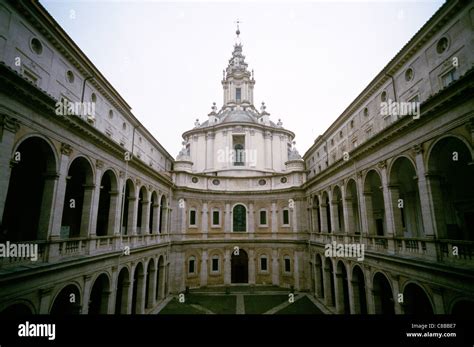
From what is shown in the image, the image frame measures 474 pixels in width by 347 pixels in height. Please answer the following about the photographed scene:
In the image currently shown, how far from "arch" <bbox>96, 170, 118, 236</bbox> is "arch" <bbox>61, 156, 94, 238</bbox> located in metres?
0.94

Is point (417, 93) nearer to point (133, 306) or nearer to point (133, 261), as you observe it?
point (133, 261)

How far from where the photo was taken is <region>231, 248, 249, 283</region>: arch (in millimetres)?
32844

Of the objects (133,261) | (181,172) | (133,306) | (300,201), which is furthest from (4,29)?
(300,201)

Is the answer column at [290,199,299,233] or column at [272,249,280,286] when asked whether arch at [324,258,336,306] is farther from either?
column at [272,249,280,286]

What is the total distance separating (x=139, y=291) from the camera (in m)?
20.9

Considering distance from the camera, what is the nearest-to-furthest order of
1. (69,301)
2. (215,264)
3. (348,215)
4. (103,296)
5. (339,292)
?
(69,301)
(103,296)
(348,215)
(339,292)
(215,264)

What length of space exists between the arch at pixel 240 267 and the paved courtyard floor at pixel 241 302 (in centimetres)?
228

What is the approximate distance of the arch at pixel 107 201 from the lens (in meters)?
16.9

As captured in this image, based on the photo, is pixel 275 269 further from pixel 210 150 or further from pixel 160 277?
pixel 210 150

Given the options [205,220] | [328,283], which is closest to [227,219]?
[205,220]

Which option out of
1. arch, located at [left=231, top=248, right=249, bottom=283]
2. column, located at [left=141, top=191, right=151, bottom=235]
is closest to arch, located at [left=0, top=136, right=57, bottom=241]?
column, located at [left=141, top=191, right=151, bottom=235]

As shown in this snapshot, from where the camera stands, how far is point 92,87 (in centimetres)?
1872

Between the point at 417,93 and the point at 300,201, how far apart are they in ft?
61.9

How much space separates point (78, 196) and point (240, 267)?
21.5 metres
